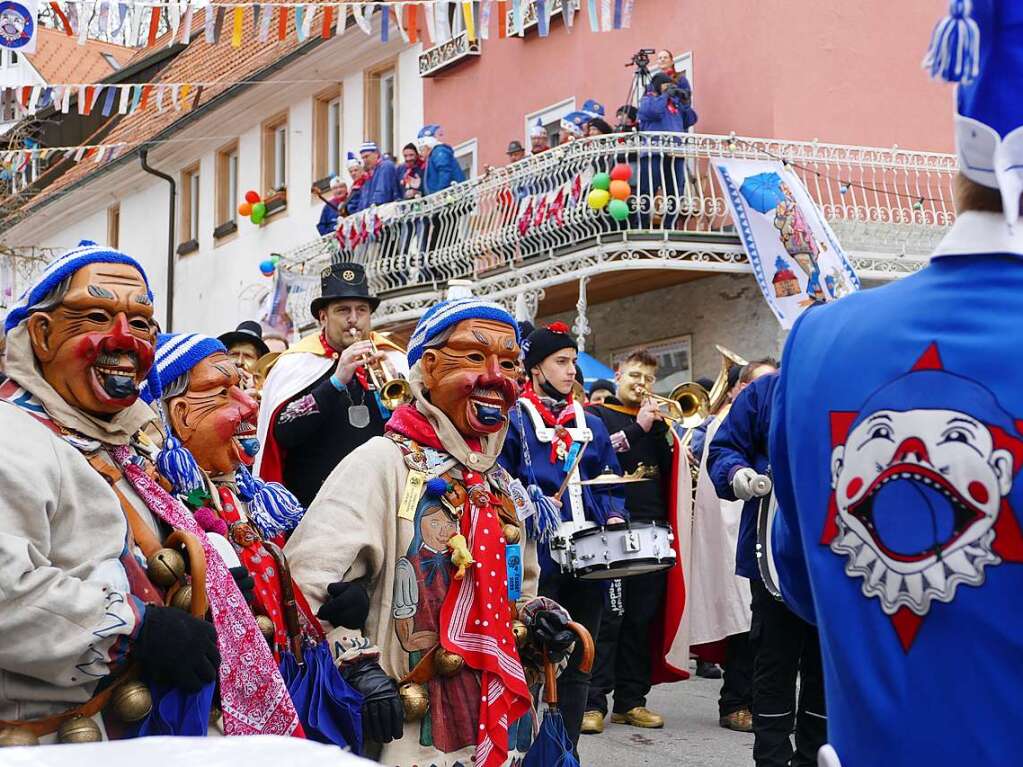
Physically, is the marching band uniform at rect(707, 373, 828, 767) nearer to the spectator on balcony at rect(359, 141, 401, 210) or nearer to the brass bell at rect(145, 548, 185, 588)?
the brass bell at rect(145, 548, 185, 588)

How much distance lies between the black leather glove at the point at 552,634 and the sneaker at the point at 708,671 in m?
5.99

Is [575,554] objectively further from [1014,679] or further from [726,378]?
[1014,679]

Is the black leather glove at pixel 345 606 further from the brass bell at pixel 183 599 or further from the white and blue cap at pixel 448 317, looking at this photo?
the white and blue cap at pixel 448 317

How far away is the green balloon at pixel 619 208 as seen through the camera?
15.8m

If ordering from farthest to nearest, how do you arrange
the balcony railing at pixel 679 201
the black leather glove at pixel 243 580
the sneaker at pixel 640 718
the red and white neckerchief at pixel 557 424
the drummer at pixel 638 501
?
1. the balcony railing at pixel 679 201
2. the drummer at pixel 638 501
3. the sneaker at pixel 640 718
4. the red and white neckerchief at pixel 557 424
5. the black leather glove at pixel 243 580

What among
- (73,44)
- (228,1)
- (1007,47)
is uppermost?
(73,44)

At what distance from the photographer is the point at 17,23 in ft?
29.6

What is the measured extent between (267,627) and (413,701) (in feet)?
1.64

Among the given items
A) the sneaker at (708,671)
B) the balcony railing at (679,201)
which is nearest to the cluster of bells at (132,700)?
the sneaker at (708,671)

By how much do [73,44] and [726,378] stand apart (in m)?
26.4

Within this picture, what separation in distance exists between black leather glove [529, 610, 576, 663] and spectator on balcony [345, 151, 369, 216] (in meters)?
15.8

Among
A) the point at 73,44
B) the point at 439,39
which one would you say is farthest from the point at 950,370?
the point at 73,44

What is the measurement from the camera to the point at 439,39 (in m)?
10.7

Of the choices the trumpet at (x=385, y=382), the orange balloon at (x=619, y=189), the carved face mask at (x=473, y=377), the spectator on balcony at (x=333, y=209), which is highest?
the spectator on balcony at (x=333, y=209)
